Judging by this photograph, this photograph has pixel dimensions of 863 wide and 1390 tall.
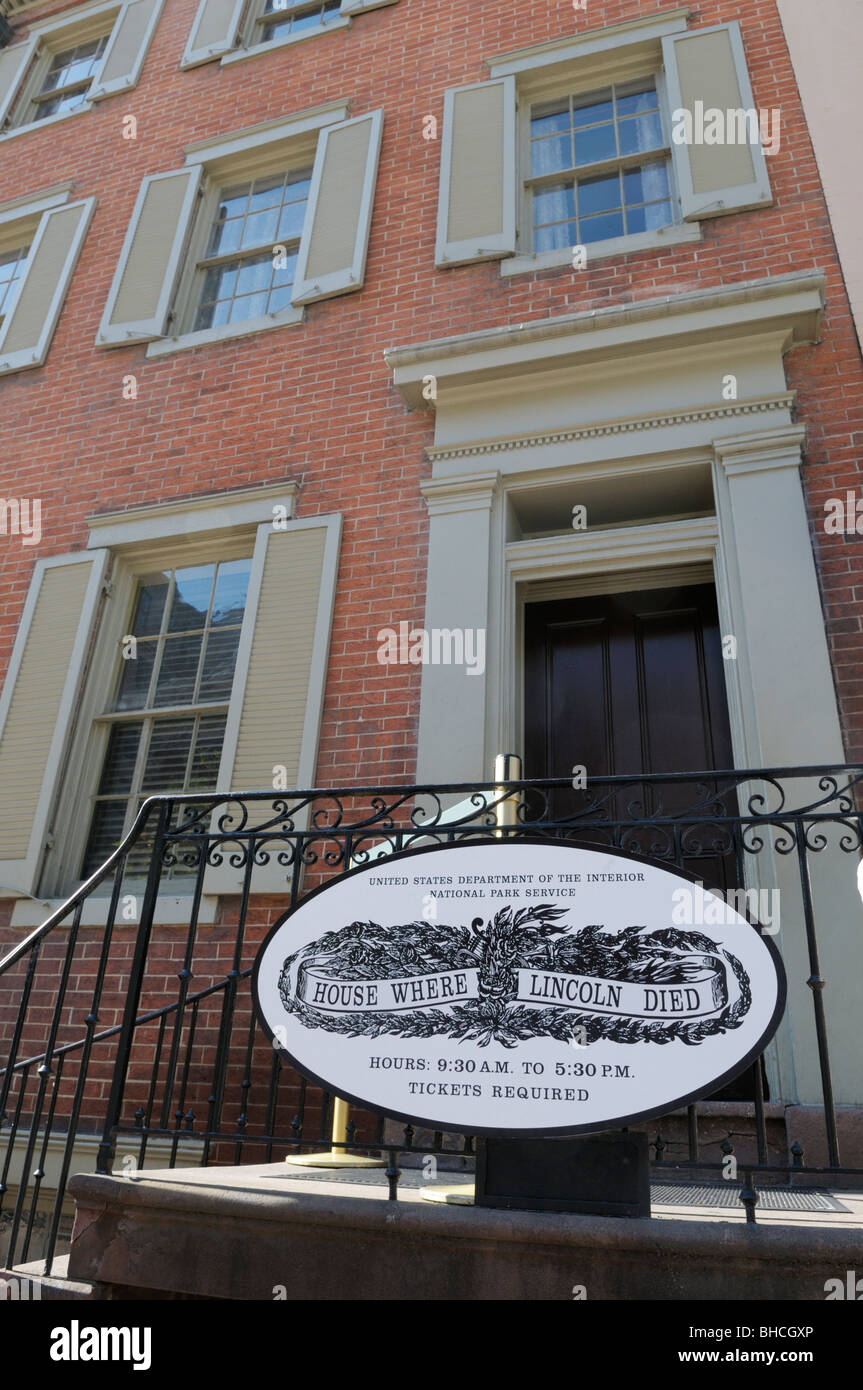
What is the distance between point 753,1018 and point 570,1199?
63 centimetres

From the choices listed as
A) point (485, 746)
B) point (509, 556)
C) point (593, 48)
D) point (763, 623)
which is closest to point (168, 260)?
point (593, 48)

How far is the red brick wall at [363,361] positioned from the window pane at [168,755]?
3.38 ft

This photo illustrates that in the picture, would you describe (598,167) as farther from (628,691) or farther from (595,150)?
(628,691)

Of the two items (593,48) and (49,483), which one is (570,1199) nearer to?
(49,483)

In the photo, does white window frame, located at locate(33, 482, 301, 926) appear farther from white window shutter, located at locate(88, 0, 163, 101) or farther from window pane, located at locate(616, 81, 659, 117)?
white window shutter, located at locate(88, 0, 163, 101)

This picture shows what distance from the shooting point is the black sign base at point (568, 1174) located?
218 centimetres

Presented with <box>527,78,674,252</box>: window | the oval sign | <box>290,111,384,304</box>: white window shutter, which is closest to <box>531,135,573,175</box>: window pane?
<box>527,78,674,252</box>: window

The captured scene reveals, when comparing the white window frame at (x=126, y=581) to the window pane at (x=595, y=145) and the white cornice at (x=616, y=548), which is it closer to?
the white cornice at (x=616, y=548)

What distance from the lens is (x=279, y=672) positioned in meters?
5.41

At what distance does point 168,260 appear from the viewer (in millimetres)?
7332

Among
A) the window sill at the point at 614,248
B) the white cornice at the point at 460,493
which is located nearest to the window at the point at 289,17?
the window sill at the point at 614,248

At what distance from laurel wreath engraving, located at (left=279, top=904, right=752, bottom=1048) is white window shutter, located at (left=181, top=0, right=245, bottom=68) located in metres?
8.83

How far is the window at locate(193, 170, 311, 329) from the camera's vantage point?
23.4ft

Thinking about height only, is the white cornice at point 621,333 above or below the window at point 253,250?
below
